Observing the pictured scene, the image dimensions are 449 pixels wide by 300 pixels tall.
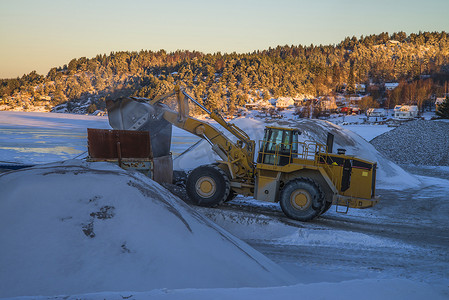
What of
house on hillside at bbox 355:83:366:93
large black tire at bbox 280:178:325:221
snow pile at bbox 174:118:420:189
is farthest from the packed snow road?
house on hillside at bbox 355:83:366:93

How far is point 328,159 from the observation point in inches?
404

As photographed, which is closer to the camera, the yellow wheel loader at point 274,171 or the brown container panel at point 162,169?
the yellow wheel loader at point 274,171

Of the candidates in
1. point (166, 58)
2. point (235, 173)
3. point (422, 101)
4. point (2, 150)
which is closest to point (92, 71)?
point (166, 58)

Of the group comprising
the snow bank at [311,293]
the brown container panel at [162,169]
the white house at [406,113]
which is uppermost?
the white house at [406,113]

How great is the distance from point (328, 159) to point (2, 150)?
2047cm

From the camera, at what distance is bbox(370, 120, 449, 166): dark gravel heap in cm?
2617

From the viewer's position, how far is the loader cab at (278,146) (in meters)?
10.4

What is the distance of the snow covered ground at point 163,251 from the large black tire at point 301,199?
26cm

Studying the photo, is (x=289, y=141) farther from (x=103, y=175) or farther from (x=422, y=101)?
(x=422, y=101)

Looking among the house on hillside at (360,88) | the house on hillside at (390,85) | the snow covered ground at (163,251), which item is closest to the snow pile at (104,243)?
the snow covered ground at (163,251)

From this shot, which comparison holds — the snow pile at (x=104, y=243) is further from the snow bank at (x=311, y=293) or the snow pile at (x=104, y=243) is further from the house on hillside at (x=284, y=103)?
the house on hillside at (x=284, y=103)

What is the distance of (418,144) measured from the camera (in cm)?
2789

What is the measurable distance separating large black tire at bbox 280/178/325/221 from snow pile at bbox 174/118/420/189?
7811 mm

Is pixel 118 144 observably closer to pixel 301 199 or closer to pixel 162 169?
pixel 162 169
